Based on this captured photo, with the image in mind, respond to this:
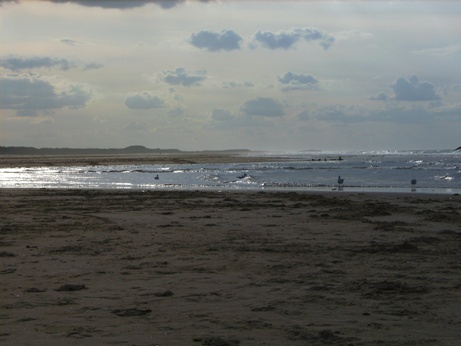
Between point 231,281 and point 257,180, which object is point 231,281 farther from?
point 257,180

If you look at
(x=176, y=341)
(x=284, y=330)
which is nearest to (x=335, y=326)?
(x=284, y=330)

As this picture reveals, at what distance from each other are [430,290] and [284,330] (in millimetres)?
2872

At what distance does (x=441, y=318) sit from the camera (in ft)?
23.5

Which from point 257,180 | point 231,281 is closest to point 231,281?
point 231,281

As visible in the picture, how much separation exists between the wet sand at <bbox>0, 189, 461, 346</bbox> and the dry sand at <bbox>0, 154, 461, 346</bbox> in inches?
1.0

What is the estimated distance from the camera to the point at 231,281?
→ 918 cm

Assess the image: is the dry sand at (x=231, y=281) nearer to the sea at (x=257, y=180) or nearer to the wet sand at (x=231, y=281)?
the wet sand at (x=231, y=281)

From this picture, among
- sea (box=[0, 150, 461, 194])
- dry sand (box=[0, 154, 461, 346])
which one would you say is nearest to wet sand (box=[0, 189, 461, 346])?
dry sand (box=[0, 154, 461, 346])

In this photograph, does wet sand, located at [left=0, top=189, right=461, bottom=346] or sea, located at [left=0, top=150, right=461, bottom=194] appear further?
sea, located at [left=0, top=150, right=461, bottom=194]

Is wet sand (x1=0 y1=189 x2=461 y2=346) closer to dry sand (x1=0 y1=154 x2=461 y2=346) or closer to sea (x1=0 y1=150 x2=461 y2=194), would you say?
dry sand (x1=0 y1=154 x2=461 y2=346)

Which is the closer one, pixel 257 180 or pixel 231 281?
pixel 231 281

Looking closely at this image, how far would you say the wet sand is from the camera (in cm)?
668

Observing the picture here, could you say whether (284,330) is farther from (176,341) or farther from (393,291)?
(393,291)

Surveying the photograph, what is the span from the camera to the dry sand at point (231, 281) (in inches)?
263
